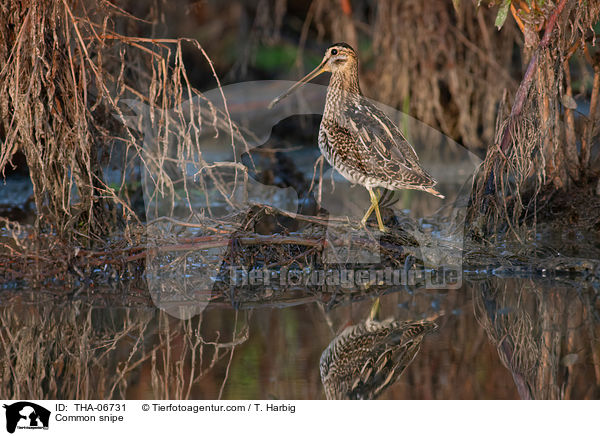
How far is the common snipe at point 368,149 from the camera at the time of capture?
4695 millimetres

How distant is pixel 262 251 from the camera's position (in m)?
4.69

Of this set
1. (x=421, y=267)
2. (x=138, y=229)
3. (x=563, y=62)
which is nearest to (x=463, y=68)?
(x=563, y=62)

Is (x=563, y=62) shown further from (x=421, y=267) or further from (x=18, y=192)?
(x=18, y=192)

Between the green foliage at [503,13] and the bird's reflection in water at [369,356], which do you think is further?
the green foliage at [503,13]

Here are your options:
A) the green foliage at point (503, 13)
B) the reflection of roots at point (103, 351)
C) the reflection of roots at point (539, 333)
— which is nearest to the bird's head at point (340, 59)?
the green foliage at point (503, 13)

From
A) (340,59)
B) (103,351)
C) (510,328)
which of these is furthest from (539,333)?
(340,59)

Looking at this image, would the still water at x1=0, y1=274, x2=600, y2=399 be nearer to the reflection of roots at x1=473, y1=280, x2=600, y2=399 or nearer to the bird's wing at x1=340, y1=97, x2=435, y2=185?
the reflection of roots at x1=473, y1=280, x2=600, y2=399

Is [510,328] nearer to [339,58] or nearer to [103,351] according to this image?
[103,351]

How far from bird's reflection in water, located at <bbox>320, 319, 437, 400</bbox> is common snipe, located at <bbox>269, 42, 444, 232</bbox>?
101 centimetres
